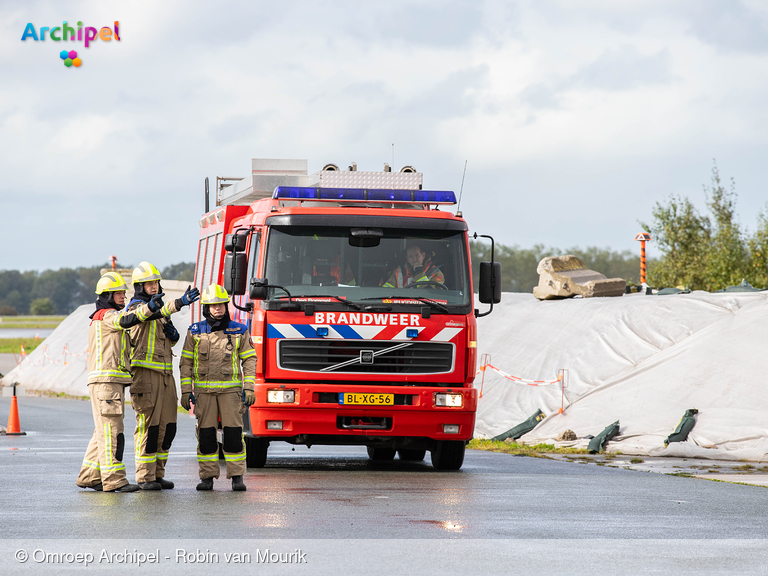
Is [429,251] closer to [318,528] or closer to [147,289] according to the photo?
[147,289]

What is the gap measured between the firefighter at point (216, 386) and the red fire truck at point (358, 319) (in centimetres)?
130

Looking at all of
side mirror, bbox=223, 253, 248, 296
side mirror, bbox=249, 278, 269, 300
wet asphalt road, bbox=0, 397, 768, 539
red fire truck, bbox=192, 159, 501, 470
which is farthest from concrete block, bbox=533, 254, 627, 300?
side mirror, bbox=249, 278, 269, 300

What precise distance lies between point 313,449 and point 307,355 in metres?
5.93

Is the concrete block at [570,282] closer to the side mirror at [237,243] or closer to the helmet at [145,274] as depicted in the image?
the side mirror at [237,243]

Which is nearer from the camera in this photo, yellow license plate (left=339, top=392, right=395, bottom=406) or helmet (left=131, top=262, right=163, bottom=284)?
helmet (left=131, top=262, right=163, bottom=284)

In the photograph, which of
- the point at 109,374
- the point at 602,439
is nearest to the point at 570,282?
the point at 602,439

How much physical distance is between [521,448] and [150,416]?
8717 mm

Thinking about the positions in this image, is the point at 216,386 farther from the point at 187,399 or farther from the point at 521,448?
the point at 521,448

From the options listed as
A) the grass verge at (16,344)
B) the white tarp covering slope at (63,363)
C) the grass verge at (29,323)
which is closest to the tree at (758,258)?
the white tarp covering slope at (63,363)

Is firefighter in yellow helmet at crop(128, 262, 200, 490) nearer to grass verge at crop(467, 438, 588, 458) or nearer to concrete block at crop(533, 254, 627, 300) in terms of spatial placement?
grass verge at crop(467, 438, 588, 458)

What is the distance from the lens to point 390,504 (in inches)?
391

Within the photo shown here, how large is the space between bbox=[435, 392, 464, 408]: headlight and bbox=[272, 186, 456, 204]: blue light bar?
246cm

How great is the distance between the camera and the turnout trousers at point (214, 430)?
35.5 ft

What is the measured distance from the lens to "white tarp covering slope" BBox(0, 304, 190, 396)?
42.9 m
